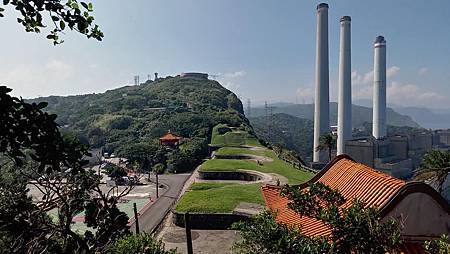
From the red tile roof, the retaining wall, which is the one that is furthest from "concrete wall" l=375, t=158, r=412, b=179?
the red tile roof

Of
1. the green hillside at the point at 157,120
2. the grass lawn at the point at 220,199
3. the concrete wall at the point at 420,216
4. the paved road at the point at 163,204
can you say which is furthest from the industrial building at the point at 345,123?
the concrete wall at the point at 420,216

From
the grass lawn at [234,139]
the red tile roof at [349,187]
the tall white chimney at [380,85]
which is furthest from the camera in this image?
the tall white chimney at [380,85]

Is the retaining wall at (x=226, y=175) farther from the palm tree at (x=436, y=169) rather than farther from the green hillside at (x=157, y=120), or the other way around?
the palm tree at (x=436, y=169)

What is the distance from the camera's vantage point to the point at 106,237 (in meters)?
5.24

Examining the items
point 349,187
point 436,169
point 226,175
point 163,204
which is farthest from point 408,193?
point 226,175

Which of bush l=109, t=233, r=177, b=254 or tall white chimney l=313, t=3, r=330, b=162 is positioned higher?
tall white chimney l=313, t=3, r=330, b=162

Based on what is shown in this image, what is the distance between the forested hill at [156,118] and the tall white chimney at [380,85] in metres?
30.7

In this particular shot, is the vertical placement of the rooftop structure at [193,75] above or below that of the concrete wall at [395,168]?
above

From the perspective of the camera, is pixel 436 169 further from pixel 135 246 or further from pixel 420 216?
pixel 135 246

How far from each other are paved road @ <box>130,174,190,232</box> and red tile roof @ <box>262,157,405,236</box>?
41.4ft

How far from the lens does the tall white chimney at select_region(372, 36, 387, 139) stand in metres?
85.5

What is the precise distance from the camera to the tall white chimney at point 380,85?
85.5 meters

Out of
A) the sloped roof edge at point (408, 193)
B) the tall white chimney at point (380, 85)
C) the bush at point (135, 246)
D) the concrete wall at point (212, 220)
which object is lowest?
the concrete wall at point (212, 220)

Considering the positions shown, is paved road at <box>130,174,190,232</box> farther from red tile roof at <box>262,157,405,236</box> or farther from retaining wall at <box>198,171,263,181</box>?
red tile roof at <box>262,157,405,236</box>
